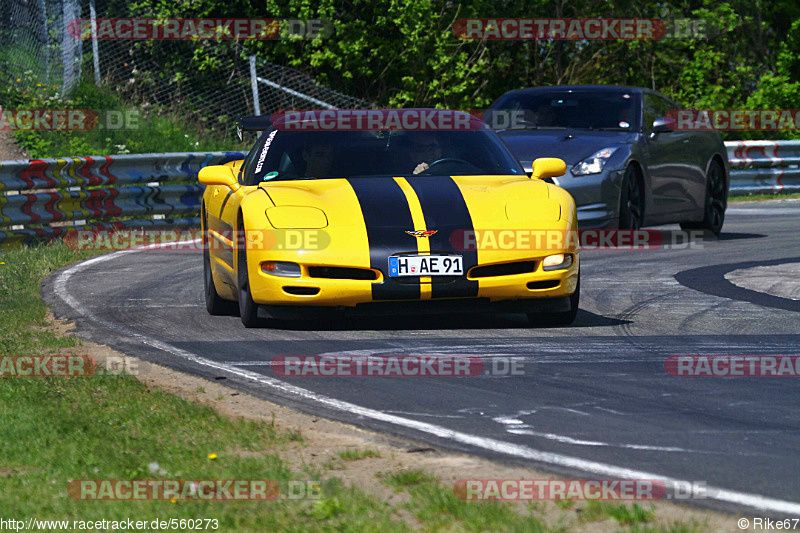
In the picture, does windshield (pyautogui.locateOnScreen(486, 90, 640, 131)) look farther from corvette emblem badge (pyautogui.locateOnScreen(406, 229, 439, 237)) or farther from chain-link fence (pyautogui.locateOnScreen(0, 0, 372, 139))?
chain-link fence (pyautogui.locateOnScreen(0, 0, 372, 139))

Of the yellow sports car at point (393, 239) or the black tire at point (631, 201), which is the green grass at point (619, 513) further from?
the black tire at point (631, 201)

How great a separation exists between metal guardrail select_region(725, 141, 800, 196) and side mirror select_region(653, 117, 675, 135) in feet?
30.9

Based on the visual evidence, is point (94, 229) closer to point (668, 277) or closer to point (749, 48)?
point (668, 277)

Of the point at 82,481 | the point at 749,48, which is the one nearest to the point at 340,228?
the point at 82,481

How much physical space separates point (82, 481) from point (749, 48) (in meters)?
26.1

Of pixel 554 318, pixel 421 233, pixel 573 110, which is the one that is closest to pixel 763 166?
pixel 573 110

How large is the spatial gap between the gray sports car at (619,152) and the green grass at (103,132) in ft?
30.3

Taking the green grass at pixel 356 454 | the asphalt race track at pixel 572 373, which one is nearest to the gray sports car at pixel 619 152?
the asphalt race track at pixel 572 373

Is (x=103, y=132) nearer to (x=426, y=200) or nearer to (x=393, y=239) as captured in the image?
(x=426, y=200)

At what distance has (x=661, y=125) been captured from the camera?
12.9m

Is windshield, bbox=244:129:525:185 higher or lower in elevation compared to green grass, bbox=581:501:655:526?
higher

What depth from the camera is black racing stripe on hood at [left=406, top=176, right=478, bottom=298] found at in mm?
7344

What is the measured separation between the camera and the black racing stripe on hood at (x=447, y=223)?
289 inches

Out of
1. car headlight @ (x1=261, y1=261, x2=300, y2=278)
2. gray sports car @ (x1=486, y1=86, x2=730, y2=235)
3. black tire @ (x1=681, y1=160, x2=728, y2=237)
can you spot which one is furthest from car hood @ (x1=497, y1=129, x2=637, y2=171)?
car headlight @ (x1=261, y1=261, x2=300, y2=278)
